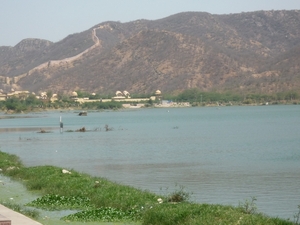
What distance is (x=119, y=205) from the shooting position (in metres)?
13.6

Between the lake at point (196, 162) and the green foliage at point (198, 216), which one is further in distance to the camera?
the lake at point (196, 162)

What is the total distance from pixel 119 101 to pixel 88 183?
420ft

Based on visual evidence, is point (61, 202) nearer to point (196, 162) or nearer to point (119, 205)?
point (119, 205)

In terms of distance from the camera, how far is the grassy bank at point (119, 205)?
10.9m

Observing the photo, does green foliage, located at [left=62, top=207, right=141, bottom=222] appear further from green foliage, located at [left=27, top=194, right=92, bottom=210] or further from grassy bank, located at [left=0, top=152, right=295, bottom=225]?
green foliage, located at [left=27, top=194, right=92, bottom=210]

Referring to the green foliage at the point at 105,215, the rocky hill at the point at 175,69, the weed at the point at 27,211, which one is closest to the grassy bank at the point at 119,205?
the green foliage at the point at 105,215

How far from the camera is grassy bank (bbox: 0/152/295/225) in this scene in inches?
430

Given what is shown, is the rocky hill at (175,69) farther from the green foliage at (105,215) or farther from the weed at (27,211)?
the green foliage at (105,215)

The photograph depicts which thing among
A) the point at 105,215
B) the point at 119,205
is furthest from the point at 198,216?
the point at 119,205

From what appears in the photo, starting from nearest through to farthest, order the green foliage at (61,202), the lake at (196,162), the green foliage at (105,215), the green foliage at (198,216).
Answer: the green foliage at (198,216)
the green foliage at (105,215)
the green foliage at (61,202)
the lake at (196,162)

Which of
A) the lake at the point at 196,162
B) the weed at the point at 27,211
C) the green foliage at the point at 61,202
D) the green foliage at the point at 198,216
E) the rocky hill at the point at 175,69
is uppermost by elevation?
the rocky hill at the point at 175,69

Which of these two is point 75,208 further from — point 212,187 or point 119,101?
point 119,101

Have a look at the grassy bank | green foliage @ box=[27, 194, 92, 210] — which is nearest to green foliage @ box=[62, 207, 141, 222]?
the grassy bank

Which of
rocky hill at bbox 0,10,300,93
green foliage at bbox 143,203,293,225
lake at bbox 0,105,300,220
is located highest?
rocky hill at bbox 0,10,300,93
